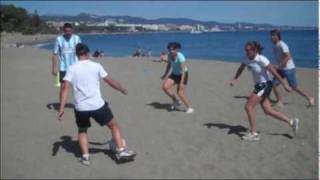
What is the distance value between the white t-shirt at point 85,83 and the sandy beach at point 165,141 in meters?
0.92

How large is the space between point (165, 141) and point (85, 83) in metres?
2.09

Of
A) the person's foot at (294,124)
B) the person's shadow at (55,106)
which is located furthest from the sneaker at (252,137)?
the person's shadow at (55,106)

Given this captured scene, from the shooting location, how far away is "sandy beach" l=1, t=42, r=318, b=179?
6.81 metres

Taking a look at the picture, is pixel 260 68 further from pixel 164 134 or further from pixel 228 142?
pixel 164 134

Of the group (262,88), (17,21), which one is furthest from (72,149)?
(17,21)

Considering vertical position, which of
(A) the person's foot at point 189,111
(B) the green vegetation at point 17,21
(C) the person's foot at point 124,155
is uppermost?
(C) the person's foot at point 124,155

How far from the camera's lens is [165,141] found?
8258 millimetres

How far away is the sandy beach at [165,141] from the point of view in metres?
6.81

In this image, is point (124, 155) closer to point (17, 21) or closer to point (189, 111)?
point (189, 111)

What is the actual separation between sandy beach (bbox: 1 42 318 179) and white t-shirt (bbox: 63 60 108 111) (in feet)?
3.02

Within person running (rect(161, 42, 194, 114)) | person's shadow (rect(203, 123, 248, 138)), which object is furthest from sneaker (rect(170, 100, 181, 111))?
person's shadow (rect(203, 123, 248, 138))

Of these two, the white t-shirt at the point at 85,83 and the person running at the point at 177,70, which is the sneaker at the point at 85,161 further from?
the person running at the point at 177,70

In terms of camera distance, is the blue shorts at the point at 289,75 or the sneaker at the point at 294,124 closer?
the sneaker at the point at 294,124

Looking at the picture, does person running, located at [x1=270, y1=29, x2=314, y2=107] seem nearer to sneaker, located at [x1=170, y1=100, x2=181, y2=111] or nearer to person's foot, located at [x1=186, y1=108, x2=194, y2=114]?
person's foot, located at [x1=186, y1=108, x2=194, y2=114]
